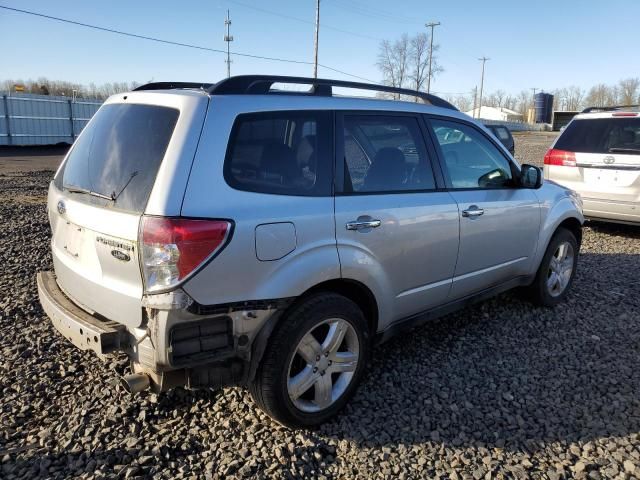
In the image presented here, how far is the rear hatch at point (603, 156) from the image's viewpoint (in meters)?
6.90

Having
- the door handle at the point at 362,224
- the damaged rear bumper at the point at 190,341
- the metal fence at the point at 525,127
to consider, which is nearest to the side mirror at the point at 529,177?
the door handle at the point at 362,224

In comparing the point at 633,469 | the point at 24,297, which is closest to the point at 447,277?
the point at 633,469

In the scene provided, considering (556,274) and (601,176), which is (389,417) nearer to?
(556,274)

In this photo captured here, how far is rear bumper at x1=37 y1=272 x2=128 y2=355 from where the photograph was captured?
245 cm

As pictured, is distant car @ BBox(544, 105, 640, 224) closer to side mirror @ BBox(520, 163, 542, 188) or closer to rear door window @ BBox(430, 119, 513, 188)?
side mirror @ BBox(520, 163, 542, 188)

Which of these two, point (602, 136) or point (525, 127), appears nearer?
point (602, 136)

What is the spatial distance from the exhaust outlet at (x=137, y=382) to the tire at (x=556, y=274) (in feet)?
11.6

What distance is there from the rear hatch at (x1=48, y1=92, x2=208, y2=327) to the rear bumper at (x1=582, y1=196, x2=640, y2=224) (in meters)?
6.41

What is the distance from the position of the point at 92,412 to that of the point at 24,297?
2.09m

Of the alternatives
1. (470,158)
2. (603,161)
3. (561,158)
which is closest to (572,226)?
(470,158)

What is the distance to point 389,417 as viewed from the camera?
10.0ft

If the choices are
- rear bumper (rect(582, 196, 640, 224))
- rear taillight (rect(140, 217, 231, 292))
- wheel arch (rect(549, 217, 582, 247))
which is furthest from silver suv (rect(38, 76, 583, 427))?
rear bumper (rect(582, 196, 640, 224))

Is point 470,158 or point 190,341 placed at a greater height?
point 470,158

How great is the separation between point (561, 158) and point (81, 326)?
7028 mm
